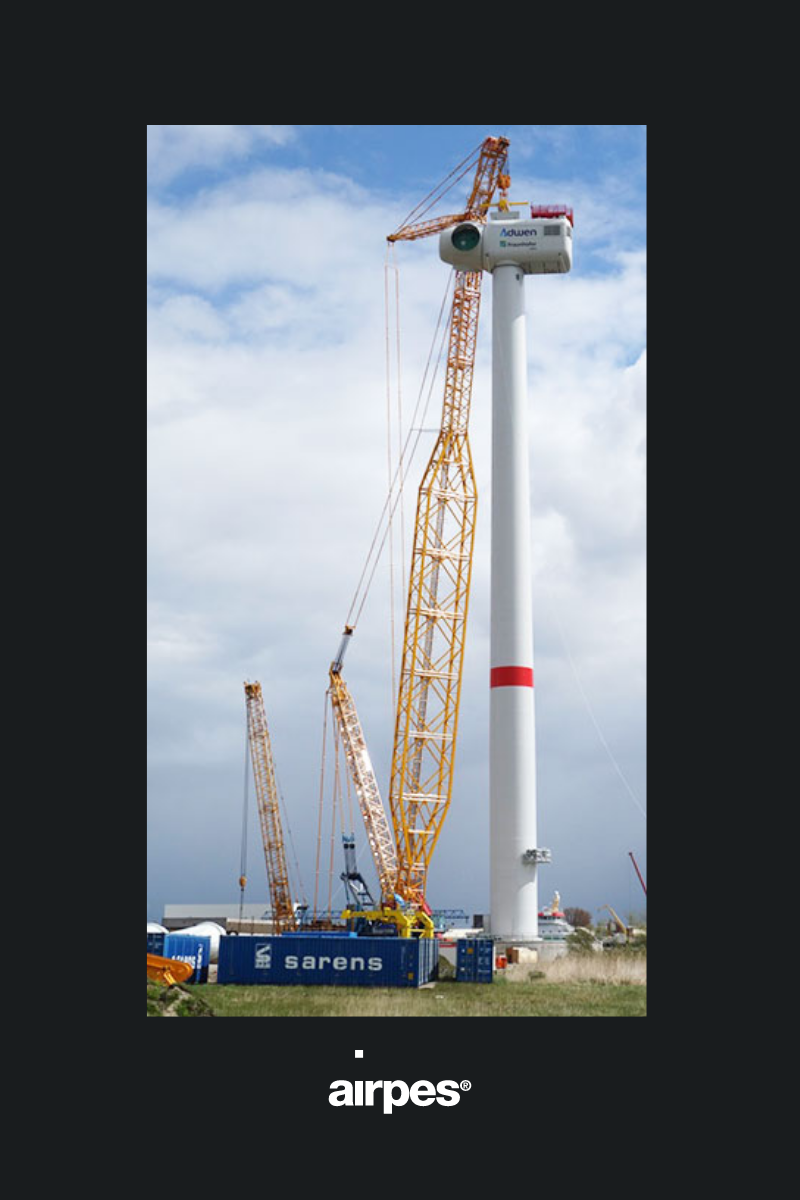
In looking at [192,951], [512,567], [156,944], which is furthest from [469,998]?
[512,567]

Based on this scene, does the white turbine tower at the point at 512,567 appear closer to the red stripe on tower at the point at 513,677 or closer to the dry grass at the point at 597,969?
the red stripe on tower at the point at 513,677

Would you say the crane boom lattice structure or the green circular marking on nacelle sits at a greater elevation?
the green circular marking on nacelle

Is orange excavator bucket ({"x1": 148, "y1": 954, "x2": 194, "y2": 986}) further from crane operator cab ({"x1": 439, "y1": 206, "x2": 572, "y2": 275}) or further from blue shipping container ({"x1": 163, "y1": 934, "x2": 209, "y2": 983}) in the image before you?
crane operator cab ({"x1": 439, "y1": 206, "x2": 572, "y2": 275})

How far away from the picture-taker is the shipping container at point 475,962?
61.8m

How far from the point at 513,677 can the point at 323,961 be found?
24267mm

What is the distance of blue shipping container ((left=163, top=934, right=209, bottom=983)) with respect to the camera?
62375mm

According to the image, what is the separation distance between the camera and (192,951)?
2493 inches

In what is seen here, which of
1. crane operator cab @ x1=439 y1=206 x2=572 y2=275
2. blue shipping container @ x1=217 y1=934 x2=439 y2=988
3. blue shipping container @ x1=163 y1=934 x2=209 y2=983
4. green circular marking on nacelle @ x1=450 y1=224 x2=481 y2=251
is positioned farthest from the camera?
green circular marking on nacelle @ x1=450 y1=224 x2=481 y2=251

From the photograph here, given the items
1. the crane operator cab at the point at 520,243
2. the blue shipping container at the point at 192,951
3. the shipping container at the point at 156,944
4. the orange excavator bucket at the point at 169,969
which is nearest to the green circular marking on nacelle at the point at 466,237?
the crane operator cab at the point at 520,243

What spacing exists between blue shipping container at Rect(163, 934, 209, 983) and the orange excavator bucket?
3.37m

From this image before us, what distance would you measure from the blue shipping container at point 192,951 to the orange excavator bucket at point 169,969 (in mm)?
3366

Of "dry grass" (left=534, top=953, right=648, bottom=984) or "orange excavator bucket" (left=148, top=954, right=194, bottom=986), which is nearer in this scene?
"orange excavator bucket" (left=148, top=954, right=194, bottom=986)

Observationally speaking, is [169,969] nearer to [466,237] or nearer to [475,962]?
[475,962]

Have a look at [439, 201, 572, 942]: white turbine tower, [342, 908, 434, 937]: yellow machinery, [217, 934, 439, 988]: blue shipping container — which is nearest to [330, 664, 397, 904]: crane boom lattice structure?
[342, 908, 434, 937]: yellow machinery
